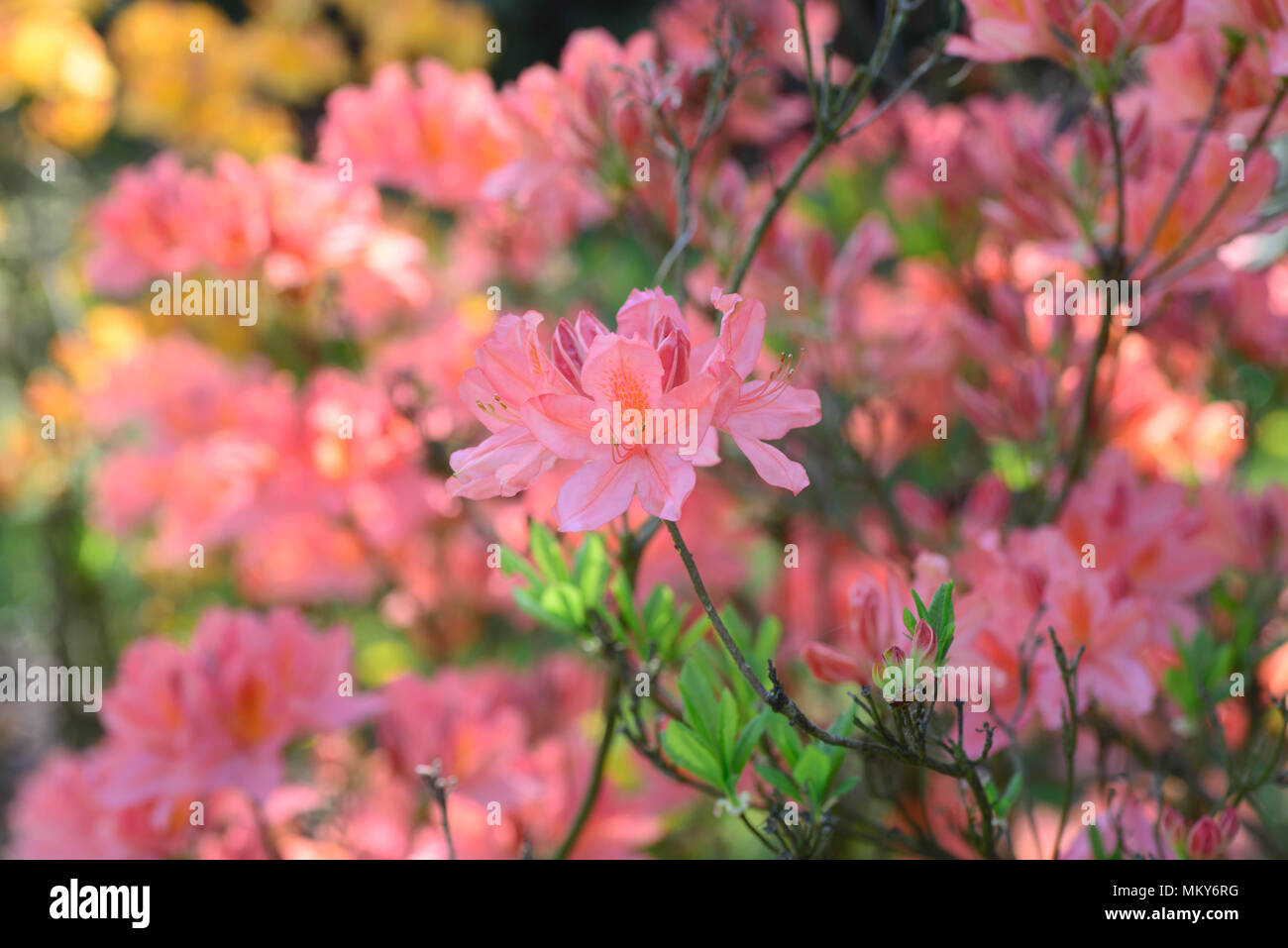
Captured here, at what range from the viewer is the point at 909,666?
543 millimetres

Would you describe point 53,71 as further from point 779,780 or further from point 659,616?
point 779,780

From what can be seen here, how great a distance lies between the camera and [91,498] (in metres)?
1.94

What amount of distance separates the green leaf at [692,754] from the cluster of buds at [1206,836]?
294 millimetres

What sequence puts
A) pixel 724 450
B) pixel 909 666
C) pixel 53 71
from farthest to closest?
pixel 53 71 → pixel 724 450 → pixel 909 666

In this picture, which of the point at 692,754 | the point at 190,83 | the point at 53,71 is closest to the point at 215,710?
the point at 692,754

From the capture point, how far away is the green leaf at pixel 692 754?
2.07 feet

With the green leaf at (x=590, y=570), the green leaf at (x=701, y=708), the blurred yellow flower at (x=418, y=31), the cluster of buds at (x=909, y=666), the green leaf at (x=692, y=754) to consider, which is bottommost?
the green leaf at (x=692, y=754)

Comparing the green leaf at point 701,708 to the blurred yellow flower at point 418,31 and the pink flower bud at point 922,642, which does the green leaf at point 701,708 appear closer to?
the pink flower bud at point 922,642

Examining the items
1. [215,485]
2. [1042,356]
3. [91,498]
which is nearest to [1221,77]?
[1042,356]

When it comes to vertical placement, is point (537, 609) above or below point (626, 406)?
below

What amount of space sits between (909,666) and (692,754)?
156 millimetres

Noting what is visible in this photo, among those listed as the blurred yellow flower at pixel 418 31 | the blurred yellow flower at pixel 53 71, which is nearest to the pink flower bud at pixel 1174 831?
the blurred yellow flower at pixel 53 71

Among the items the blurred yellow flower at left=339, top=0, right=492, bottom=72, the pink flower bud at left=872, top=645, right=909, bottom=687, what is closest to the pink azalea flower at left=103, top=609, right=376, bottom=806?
the pink flower bud at left=872, top=645, right=909, bottom=687

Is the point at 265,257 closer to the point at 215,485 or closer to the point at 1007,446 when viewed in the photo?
the point at 215,485
